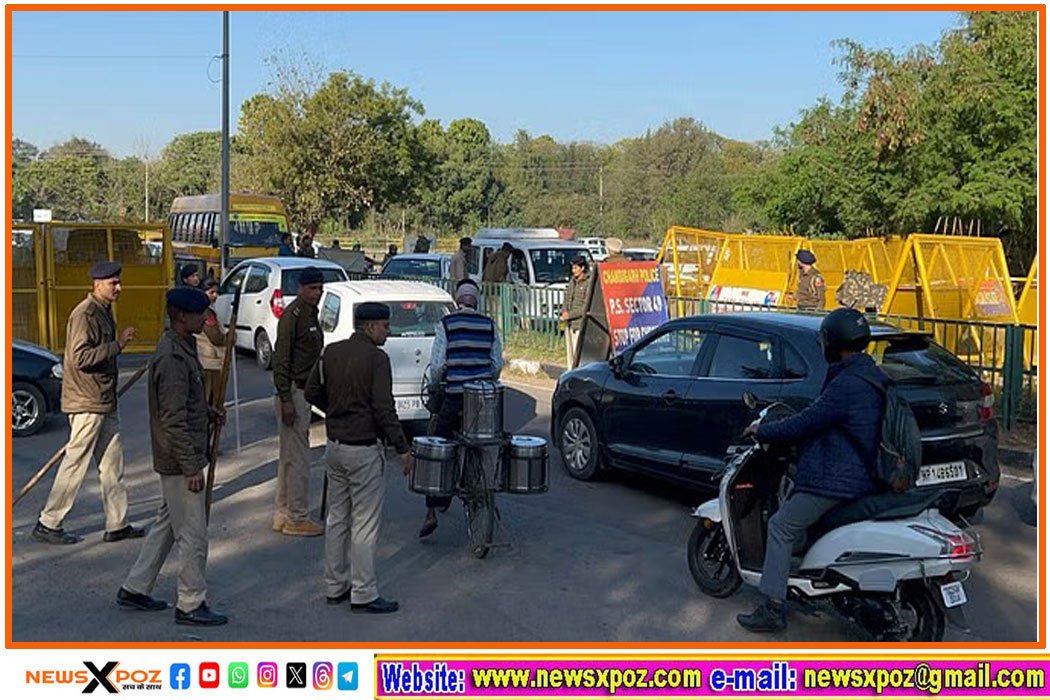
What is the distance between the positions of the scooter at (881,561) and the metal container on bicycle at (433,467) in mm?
2122

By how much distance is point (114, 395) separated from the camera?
27.5ft

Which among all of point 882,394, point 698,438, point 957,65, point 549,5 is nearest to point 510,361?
point 698,438

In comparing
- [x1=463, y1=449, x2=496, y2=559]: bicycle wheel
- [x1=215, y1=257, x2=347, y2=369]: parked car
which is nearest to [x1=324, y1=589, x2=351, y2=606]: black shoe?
[x1=463, y1=449, x2=496, y2=559]: bicycle wheel

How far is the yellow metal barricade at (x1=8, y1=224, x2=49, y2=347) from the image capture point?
16.9 metres

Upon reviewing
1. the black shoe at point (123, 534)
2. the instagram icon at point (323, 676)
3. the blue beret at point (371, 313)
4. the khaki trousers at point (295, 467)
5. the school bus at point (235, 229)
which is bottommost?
the instagram icon at point (323, 676)

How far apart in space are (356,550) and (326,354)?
3.80ft

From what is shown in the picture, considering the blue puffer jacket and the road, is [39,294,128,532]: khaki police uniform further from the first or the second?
the blue puffer jacket

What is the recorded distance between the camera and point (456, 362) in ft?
28.0

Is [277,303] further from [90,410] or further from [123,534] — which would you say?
[90,410]

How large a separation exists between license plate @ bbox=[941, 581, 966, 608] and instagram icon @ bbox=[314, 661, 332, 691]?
305 centimetres

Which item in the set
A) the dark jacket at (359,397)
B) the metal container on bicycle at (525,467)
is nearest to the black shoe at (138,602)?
the dark jacket at (359,397)

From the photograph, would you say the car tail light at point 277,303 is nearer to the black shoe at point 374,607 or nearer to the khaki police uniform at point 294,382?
the khaki police uniform at point 294,382

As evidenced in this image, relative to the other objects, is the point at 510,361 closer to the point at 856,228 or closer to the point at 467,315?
the point at 467,315

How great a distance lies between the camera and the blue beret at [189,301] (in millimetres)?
6527
